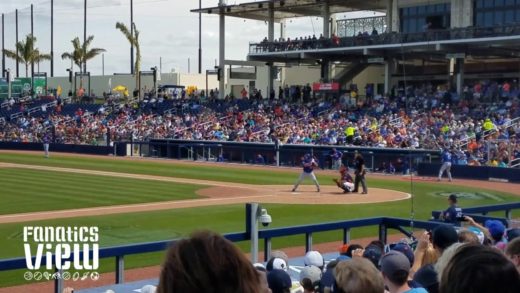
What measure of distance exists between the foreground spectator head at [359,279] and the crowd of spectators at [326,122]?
28400mm

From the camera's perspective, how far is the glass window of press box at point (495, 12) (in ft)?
151

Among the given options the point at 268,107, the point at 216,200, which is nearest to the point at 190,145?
the point at 268,107

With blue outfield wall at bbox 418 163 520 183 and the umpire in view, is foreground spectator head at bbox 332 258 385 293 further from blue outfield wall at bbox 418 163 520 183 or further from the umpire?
blue outfield wall at bbox 418 163 520 183

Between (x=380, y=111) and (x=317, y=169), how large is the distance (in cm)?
834

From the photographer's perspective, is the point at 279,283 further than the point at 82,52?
No

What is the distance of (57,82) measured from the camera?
103062mm

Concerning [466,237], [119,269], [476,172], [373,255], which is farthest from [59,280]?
[476,172]

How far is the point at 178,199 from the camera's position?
937 inches

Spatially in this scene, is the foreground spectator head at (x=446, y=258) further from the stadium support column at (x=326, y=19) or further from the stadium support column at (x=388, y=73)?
the stadium support column at (x=326, y=19)

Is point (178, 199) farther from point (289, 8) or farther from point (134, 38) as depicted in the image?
point (134, 38)

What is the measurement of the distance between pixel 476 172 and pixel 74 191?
688 inches

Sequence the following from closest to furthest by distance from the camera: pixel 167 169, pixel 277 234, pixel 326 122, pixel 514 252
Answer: pixel 514 252
pixel 277 234
pixel 167 169
pixel 326 122

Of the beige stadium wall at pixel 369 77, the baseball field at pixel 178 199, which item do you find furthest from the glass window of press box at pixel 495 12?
the baseball field at pixel 178 199

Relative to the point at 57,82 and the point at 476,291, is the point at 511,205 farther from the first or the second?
the point at 57,82
